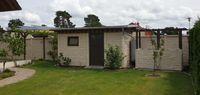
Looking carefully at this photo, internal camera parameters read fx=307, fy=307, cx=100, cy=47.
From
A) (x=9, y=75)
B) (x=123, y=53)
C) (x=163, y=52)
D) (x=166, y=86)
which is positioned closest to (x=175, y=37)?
(x=163, y=52)

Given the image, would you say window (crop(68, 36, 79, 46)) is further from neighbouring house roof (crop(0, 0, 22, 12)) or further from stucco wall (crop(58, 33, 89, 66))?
neighbouring house roof (crop(0, 0, 22, 12))

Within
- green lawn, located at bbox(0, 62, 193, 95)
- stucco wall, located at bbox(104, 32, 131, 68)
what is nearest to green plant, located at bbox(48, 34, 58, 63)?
stucco wall, located at bbox(104, 32, 131, 68)

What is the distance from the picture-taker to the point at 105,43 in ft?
64.4

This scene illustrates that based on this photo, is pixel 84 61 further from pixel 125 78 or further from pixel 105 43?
pixel 125 78

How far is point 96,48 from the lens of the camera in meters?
20.0

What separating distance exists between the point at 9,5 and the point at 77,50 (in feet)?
40.4

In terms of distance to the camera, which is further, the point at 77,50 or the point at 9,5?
the point at 77,50

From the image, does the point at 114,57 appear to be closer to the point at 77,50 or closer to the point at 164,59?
the point at 164,59

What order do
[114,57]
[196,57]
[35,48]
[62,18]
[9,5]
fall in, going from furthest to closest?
[62,18] → [35,48] → [114,57] → [196,57] → [9,5]

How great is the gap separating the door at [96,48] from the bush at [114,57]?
3.37 feet

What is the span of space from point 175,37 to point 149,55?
2102 mm

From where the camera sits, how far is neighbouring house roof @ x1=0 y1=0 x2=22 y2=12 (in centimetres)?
830

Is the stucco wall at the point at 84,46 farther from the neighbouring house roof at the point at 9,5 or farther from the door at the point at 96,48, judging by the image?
the neighbouring house roof at the point at 9,5

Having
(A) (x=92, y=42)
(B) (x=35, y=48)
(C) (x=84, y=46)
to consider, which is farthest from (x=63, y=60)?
(B) (x=35, y=48)
